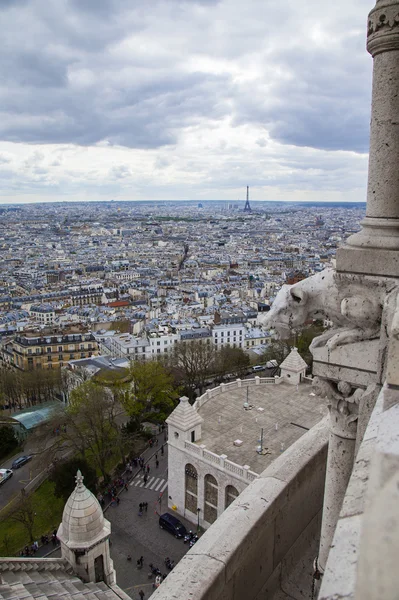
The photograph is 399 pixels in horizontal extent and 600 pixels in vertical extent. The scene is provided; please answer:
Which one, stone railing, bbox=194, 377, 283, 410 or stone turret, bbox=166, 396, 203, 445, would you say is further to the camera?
stone railing, bbox=194, 377, 283, 410

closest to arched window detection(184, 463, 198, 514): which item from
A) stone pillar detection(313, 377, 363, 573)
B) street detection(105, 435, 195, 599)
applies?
street detection(105, 435, 195, 599)

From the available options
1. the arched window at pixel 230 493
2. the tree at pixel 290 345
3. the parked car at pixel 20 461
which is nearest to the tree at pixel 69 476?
the parked car at pixel 20 461

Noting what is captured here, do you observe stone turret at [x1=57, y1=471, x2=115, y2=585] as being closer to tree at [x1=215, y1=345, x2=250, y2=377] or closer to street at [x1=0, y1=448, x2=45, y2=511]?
street at [x1=0, y1=448, x2=45, y2=511]

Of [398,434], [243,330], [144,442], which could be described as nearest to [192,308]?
[243,330]

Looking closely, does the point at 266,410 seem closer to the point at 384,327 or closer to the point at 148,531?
the point at 148,531

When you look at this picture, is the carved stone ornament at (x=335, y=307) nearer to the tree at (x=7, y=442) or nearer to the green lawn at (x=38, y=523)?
the green lawn at (x=38, y=523)

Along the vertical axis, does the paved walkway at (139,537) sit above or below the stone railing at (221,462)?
below
